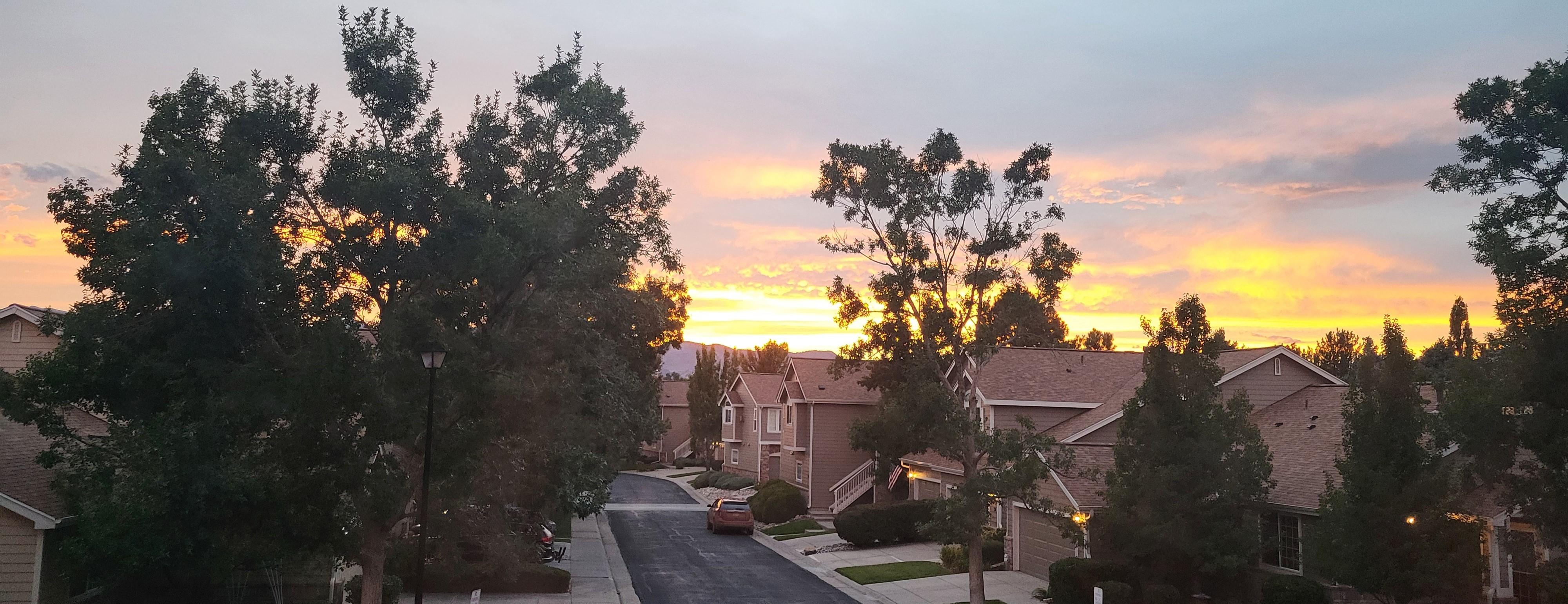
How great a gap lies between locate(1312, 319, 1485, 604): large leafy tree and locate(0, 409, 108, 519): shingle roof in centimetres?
2325

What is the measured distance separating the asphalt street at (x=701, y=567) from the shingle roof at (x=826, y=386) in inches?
330

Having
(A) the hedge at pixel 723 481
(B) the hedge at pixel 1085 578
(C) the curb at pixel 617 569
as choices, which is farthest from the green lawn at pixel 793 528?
(B) the hedge at pixel 1085 578

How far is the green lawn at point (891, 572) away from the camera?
99.2 feet

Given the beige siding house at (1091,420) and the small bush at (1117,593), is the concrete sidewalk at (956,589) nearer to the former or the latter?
the beige siding house at (1091,420)

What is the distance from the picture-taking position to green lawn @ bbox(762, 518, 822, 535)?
43000mm

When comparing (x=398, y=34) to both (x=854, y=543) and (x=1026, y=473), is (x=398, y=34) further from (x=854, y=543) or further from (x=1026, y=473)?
(x=854, y=543)

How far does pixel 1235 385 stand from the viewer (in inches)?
1283

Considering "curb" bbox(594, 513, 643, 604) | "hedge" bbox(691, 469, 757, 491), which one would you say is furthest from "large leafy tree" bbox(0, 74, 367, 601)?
"hedge" bbox(691, 469, 757, 491)

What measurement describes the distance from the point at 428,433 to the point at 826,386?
3553 cm

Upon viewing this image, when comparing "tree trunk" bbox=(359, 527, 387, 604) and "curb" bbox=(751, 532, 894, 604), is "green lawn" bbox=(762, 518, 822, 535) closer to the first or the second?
"curb" bbox=(751, 532, 894, 604)

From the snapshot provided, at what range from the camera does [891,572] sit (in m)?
31.1

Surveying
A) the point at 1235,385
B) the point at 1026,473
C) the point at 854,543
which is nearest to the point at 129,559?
the point at 1026,473

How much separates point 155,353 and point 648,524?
1177 inches

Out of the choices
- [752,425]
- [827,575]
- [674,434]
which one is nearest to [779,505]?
[827,575]
